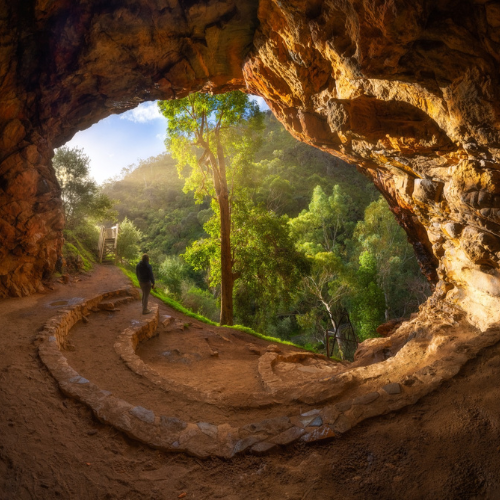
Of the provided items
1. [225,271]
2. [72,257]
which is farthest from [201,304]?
[72,257]

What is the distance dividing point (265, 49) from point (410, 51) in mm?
3713

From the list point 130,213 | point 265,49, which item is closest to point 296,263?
point 265,49

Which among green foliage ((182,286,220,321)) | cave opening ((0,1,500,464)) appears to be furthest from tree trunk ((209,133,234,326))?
green foliage ((182,286,220,321))

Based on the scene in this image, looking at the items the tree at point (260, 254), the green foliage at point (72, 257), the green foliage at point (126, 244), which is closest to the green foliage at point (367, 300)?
the tree at point (260, 254)

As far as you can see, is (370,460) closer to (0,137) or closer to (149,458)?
(149,458)

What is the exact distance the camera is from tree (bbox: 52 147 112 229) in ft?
63.2

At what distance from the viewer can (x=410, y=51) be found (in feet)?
13.5

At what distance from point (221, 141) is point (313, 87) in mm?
10074

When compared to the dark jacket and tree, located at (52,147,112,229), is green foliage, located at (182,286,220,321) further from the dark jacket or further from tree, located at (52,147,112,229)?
the dark jacket

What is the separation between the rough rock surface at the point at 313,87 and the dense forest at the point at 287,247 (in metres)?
6.49

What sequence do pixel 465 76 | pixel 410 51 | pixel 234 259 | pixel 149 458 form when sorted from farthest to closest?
pixel 234 259 < pixel 410 51 < pixel 465 76 < pixel 149 458

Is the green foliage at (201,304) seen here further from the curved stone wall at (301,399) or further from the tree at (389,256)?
the curved stone wall at (301,399)

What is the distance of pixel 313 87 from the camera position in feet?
20.4

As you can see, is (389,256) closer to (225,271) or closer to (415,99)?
(225,271)
